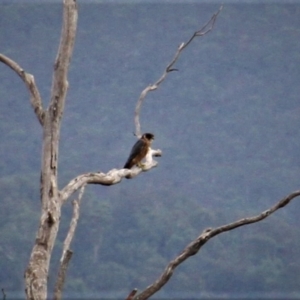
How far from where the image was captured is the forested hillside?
Result: 4728cm

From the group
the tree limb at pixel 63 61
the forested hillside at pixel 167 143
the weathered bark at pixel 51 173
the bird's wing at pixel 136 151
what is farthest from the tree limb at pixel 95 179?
the forested hillside at pixel 167 143

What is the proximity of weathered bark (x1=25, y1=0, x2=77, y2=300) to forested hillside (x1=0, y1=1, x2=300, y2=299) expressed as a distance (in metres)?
27.3

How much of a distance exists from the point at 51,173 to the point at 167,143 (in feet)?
212

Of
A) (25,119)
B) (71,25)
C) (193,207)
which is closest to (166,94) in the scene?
(25,119)

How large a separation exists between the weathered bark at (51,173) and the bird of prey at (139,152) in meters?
2.54

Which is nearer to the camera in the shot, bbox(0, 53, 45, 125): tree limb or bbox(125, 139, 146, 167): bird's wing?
bbox(0, 53, 45, 125): tree limb

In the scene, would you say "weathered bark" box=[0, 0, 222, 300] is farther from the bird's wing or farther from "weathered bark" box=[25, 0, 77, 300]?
the bird's wing

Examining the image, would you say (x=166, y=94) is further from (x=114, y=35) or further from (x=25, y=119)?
(x=25, y=119)

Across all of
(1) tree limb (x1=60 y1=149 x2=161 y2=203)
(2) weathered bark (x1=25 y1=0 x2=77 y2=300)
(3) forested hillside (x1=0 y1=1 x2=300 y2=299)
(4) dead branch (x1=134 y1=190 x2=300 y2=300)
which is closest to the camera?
(2) weathered bark (x1=25 y1=0 x2=77 y2=300)

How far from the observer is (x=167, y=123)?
77.2 meters

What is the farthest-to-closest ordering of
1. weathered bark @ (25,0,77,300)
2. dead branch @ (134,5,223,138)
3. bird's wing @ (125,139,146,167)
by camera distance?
bird's wing @ (125,139,146,167)
dead branch @ (134,5,223,138)
weathered bark @ (25,0,77,300)

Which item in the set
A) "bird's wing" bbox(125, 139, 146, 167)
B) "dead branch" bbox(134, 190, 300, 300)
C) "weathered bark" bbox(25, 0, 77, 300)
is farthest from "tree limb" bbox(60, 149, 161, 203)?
"bird's wing" bbox(125, 139, 146, 167)

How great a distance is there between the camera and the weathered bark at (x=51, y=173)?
6645 mm

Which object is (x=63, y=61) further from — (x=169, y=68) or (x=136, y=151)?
(x=136, y=151)
